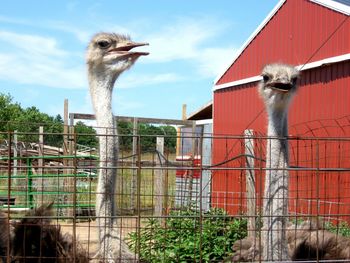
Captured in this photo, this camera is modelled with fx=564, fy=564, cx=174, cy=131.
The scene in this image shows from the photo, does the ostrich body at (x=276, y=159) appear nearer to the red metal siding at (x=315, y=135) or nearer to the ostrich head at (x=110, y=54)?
the ostrich head at (x=110, y=54)

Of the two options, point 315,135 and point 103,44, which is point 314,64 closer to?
point 315,135

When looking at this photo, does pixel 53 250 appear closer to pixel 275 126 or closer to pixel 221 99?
pixel 275 126

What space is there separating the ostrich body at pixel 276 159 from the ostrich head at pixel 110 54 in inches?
40.9

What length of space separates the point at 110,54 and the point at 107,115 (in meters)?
0.55

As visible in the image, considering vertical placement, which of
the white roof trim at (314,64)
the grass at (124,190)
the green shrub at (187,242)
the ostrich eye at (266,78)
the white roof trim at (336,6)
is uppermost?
the white roof trim at (336,6)

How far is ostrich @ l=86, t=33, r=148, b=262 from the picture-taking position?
12.5 ft

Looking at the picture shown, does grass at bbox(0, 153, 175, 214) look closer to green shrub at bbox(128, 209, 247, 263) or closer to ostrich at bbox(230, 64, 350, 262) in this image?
green shrub at bbox(128, 209, 247, 263)

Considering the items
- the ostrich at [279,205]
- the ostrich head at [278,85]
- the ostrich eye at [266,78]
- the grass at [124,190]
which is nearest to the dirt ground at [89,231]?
the grass at [124,190]

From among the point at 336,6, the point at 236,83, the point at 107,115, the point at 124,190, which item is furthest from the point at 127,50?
the point at 236,83

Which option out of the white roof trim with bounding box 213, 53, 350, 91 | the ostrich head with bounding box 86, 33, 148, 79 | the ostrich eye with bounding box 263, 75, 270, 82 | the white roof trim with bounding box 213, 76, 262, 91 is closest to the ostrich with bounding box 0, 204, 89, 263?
the ostrich head with bounding box 86, 33, 148, 79

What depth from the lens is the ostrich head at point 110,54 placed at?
4355 mm

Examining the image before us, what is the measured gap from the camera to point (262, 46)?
34.0ft

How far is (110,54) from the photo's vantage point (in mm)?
4418

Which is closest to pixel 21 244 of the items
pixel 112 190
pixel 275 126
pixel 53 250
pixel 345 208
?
pixel 53 250
